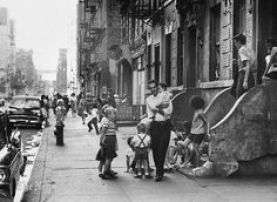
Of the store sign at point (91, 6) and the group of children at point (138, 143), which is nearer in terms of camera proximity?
the group of children at point (138, 143)

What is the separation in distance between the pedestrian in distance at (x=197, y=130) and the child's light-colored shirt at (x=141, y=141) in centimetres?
104

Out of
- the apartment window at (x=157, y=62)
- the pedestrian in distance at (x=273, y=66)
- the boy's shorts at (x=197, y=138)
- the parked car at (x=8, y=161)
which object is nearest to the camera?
the parked car at (x=8, y=161)

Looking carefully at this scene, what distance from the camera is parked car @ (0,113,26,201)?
22.9 ft

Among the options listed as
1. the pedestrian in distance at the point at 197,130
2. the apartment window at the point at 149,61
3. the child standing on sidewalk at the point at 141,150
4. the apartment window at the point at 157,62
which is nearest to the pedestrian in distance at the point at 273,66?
the pedestrian in distance at the point at 197,130

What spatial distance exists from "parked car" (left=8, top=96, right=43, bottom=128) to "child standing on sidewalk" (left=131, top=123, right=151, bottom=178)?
1565 centimetres

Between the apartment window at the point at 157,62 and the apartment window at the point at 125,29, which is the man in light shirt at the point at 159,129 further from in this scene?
the apartment window at the point at 125,29

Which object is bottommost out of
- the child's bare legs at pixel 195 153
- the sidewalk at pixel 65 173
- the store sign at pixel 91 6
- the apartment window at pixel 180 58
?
the sidewalk at pixel 65 173

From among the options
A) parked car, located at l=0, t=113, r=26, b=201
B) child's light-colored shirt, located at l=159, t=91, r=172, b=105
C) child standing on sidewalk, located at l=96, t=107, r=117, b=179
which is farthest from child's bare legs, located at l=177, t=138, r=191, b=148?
parked car, located at l=0, t=113, r=26, b=201

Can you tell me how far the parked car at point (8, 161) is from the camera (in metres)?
6.97

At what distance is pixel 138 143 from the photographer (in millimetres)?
10602

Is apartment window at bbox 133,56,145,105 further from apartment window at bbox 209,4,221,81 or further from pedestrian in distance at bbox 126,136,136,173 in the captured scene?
pedestrian in distance at bbox 126,136,136,173

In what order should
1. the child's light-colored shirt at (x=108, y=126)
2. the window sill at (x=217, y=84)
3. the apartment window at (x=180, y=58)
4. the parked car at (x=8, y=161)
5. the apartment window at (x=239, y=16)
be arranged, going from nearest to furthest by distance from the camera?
the parked car at (x=8, y=161)
the child's light-colored shirt at (x=108, y=126)
the apartment window at (x=239, y=16)
the window sill at (x=217, y=84)
the apartment window at (x=180, y=58)

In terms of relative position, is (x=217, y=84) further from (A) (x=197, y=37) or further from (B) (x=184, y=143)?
(B) (x=184, y=143)

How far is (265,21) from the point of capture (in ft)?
43.9
